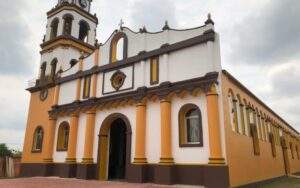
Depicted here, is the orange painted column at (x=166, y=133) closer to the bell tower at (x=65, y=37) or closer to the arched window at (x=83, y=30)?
the bell tower at (x=65, y=37)

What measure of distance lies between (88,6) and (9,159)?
595 inches

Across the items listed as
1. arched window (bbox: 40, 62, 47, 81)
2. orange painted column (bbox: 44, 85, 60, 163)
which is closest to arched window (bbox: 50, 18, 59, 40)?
arched window (bbox: 40, 62, 47, 81)

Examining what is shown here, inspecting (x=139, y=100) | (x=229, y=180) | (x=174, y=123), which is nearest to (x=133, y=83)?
(x=139, y=100)

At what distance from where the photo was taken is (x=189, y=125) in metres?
13.3

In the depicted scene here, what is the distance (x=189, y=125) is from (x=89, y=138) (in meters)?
6.66

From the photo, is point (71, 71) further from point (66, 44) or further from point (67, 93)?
point (66, 44)

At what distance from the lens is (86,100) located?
17.8 m

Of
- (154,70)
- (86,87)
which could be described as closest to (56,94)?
(86,87)

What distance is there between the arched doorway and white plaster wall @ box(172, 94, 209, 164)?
305 centimetres

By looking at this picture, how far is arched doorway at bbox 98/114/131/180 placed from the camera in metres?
16.2

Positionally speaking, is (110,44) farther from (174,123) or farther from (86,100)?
(174,123)

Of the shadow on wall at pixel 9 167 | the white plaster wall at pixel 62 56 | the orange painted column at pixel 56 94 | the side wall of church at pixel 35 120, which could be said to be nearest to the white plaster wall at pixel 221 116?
the orange painted column at pixel 56 94

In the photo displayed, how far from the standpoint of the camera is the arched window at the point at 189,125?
12.8 m

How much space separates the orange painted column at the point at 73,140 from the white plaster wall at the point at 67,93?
1.60 meters
